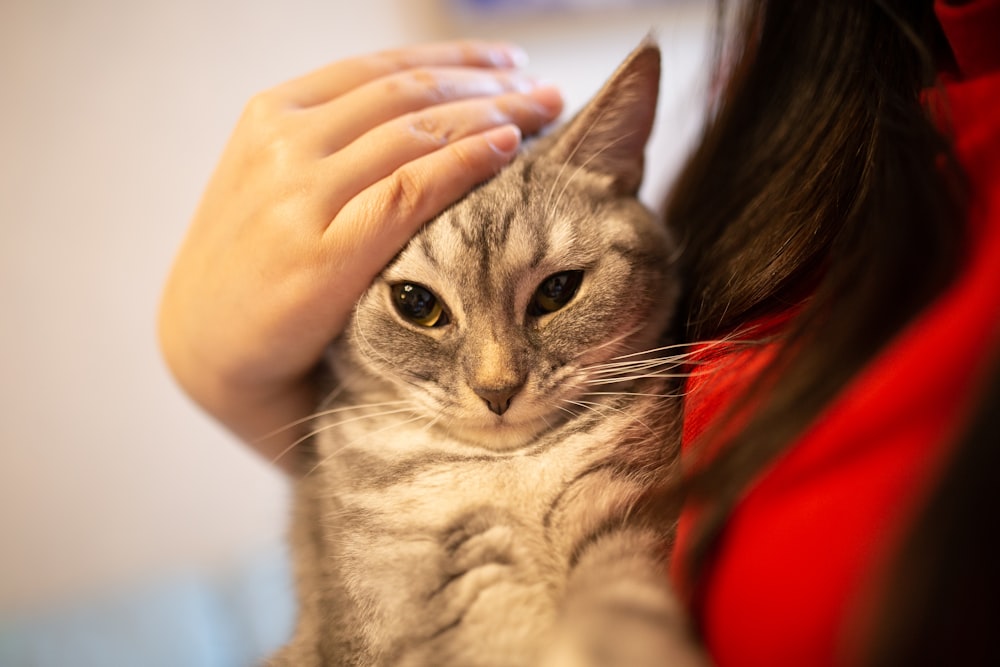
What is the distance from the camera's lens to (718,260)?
1.01 metres

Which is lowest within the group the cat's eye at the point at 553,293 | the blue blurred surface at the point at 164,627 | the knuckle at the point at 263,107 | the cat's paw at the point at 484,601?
the blue blurred surface at the point at 164,627

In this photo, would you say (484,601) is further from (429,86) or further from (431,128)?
(429,86)

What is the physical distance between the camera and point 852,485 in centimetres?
59

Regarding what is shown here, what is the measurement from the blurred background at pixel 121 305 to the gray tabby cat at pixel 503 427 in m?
1.00

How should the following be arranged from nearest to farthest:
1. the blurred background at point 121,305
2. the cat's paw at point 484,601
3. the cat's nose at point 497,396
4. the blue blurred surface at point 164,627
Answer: the cat's paw at point 484,601 < the cat's nose at point 497,396 < the blue blurred surface at point 164,627 < the blurred background at point 121,305

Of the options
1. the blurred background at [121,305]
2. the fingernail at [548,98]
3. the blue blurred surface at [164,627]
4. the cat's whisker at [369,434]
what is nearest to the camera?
the cat's whisker at [369,434]

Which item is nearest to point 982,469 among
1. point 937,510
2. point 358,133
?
point 937,510

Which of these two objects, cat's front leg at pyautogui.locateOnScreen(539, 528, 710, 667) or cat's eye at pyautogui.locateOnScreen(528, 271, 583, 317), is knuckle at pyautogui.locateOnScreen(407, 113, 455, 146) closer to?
cat's eye at pyautogui.locateOnScreen(528, 271, 583, 317)

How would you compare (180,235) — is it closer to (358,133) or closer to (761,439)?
(358,133)

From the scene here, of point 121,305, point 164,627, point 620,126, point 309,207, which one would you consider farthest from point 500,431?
point 121,305

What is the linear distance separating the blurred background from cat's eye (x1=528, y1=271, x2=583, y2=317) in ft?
3.66

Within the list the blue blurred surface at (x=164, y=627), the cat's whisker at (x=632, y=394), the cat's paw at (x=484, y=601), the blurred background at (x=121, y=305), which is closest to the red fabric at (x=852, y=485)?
the cat's paw at (x=484, y=601)

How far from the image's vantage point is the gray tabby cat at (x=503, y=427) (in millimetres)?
825

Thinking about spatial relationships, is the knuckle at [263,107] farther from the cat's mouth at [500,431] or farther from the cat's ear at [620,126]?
the cat's mouth at [500,431]
